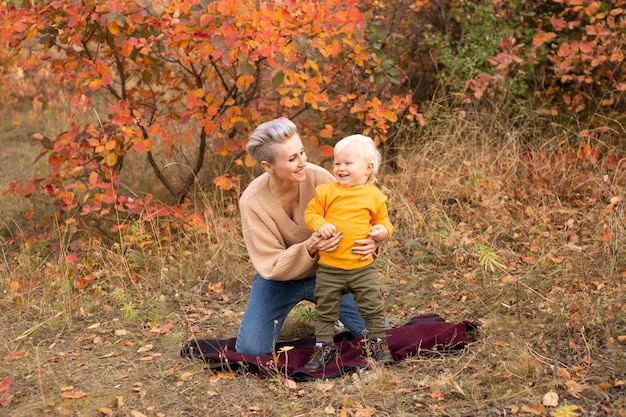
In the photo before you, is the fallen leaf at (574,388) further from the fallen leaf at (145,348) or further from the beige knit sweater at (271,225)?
the fallen leaf at (145,348)

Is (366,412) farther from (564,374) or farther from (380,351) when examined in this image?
(564,374)

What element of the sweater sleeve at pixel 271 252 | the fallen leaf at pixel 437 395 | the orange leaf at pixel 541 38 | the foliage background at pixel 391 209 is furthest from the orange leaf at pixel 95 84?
the orange leaf at pixel 541 38

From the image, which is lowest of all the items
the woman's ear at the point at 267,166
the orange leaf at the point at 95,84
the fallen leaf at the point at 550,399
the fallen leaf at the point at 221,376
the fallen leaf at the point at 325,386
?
the fallen leaf at the point at 221,376

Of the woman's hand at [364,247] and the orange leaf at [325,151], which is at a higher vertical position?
the woman's hand at [364,247]

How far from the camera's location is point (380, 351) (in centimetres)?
375

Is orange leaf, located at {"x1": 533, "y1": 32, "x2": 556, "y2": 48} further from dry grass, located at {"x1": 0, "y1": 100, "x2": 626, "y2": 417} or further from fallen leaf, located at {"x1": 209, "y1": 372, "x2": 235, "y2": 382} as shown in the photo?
fallen leaf, located at {"x1": 209, "y1": 372, "x2": 235, "y2": 382}

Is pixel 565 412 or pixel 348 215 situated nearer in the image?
pixel 565 412

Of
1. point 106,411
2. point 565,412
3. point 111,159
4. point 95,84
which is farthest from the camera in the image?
point 111,159

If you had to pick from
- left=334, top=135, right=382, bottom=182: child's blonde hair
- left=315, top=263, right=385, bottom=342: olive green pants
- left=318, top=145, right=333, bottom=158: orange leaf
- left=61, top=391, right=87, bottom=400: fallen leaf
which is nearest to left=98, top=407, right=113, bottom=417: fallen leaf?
left=61, top=391, right=87, bottom=400: fallen leaf

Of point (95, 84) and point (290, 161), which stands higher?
point (95, 84)

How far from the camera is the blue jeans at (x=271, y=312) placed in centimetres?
406

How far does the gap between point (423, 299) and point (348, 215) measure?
1296 millimetres

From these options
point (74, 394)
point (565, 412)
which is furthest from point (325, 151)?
point (565, 412)

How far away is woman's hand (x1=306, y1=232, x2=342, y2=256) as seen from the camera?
363 cm
